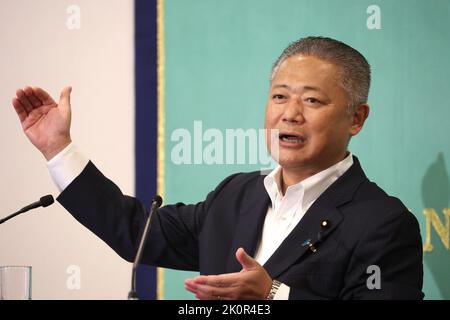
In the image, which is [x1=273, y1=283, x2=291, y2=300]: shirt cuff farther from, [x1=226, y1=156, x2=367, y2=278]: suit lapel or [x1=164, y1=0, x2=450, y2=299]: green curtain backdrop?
[x1=164, y1=0, x2=450, y2=299]: green curtain backdrop

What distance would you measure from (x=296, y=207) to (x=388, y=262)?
378 mm

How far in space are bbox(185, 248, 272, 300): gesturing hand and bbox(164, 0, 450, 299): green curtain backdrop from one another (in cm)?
150

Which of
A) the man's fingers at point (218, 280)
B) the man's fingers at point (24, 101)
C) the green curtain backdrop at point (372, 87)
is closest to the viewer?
the man's fingers at point (218, 280)

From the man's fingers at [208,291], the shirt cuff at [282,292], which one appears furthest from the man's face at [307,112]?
the man's fingers at [208,291]

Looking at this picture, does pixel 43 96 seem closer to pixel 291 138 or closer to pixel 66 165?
pixel 66 165

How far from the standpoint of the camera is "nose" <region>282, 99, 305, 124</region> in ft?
7.09

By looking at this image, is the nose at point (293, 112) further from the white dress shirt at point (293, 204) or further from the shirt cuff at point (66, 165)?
the shirt cuff at point (66, 165)

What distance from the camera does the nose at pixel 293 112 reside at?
216 centimetres

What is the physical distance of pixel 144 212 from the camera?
2.35 meters

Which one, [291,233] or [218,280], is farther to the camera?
[291,233]

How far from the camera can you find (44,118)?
2146 millimetres

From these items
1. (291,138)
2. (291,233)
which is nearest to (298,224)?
(291,233)
